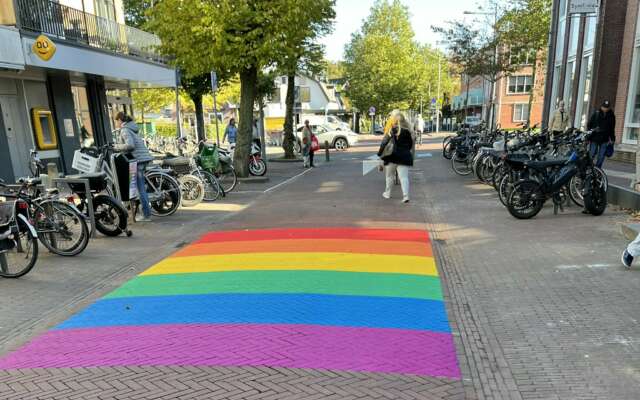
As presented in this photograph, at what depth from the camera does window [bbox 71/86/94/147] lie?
51.2ft

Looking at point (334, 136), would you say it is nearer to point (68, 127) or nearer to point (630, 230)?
point (68, 127)

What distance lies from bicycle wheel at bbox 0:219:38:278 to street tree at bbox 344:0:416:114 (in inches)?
1825

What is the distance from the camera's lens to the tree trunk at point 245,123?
45.1 ft

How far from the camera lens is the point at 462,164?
16.1 metres

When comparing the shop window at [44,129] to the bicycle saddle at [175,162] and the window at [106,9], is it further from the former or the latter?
the bicycle saddle at [175,162]

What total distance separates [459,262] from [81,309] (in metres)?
4.39

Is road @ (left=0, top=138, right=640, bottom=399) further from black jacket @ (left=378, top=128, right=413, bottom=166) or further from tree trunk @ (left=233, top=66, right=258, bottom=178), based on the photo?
tree trunk @ (left=233, top=66, right=258, bottom=178)

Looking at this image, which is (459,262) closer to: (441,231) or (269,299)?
(441,231)

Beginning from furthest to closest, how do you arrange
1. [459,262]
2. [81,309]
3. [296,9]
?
[296,9] < [459,262] < [81,309]

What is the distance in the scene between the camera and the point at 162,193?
8.79 m

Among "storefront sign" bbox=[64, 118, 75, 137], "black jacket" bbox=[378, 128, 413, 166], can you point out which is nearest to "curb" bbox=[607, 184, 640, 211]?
"black jacket" bbox=[378, 128, 413, 166]

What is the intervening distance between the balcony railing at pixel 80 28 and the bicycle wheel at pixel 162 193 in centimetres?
618

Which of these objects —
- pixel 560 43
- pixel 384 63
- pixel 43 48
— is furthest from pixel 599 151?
pixel 384 63

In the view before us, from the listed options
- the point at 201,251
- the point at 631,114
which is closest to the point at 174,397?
the point at 201,251
